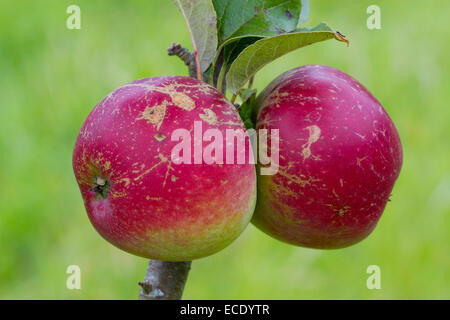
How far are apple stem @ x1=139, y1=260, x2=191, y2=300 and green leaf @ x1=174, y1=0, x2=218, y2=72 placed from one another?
34 centimetres

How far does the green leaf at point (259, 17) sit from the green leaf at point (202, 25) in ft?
0.09

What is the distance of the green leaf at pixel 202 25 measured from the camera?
2.81 ft

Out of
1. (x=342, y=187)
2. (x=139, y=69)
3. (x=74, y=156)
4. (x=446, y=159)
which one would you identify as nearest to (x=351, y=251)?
(x=446, y=159)

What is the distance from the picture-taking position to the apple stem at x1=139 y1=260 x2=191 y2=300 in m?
0.96

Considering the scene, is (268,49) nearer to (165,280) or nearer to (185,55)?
(185,55)

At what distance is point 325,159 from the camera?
2.75ft

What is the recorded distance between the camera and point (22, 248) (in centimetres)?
200

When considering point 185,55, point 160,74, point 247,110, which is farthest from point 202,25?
point 160,74

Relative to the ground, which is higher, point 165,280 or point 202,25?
point 202,25

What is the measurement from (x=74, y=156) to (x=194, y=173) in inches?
8.3

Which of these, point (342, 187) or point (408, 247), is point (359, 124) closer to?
point (342, 187)

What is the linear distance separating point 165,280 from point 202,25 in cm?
41

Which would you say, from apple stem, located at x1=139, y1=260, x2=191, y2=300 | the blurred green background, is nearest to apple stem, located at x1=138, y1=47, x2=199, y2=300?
apple stem, located at x1=139, y1=260, x2=191, y2=300

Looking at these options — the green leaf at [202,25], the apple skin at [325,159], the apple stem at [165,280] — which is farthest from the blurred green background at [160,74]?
the green leaf at [202,25]
